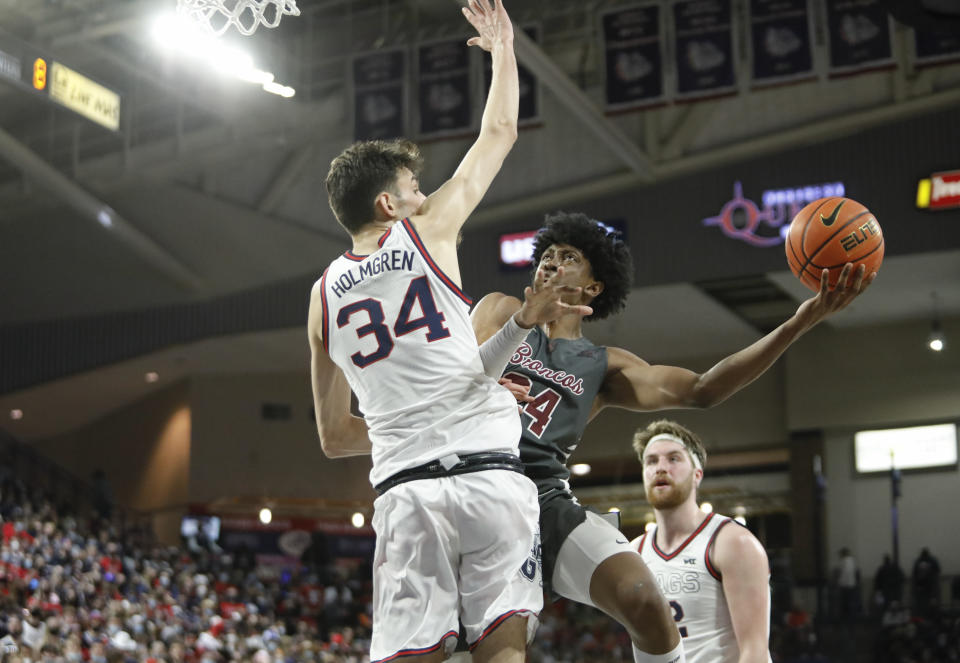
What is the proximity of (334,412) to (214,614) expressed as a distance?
50.6 feet

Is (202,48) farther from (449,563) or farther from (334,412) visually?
(449,563)

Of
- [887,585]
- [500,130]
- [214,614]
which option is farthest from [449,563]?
[887,585]

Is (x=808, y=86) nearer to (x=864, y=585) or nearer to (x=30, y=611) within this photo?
(x=864, y=585)

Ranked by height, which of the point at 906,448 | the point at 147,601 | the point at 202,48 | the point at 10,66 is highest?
the point at 202,48

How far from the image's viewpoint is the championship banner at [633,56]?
18344mm

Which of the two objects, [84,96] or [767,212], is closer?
[84,96]

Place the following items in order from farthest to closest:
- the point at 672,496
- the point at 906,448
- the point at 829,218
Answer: the point at 906,448 < the point at 672,496 < the point at 829,218

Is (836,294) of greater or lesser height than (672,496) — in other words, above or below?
above

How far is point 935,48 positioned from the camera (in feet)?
58.3

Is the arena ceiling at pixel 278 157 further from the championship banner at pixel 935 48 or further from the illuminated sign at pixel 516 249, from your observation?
the championship banner at pixel 935 48

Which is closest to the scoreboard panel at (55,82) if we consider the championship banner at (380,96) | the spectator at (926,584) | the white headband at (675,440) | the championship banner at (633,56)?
the championship banner at (380,96)

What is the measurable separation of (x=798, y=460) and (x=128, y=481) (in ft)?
50.9

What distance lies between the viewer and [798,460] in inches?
980

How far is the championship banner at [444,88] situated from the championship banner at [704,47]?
3.39m
